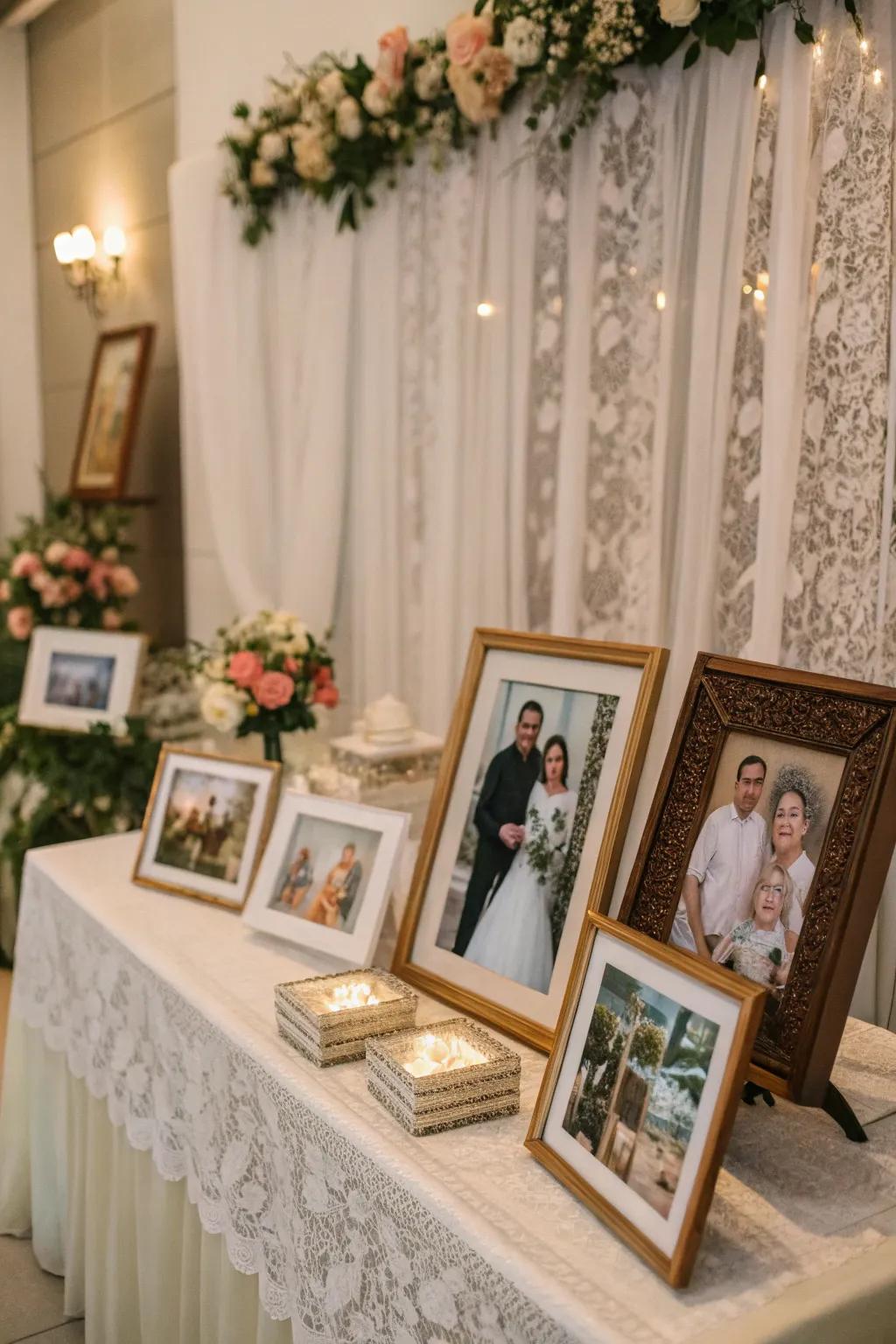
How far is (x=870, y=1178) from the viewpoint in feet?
3.90

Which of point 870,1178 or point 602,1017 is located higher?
point 602,1017

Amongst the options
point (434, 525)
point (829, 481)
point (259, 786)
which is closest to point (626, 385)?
point (829, 481)

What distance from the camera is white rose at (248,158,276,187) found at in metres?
3.37

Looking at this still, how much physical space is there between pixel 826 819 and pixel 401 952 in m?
0.68

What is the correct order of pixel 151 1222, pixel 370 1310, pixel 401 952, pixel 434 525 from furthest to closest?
1. pixel 434 525
2. pixel 151 1222
3. pixel 401 952
4. pixel 370 1310

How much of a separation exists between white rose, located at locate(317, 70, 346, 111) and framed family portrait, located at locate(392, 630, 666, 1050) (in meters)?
1.98

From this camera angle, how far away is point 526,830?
148 centimetres

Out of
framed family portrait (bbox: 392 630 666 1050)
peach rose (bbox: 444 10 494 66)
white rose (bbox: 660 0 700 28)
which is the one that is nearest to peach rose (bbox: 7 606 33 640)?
peach rose (bbox: 444 10 494 66)

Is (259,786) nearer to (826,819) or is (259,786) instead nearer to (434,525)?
(826,819)

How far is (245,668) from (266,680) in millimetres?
45

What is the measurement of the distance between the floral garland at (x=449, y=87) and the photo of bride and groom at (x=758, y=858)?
145 centimetres

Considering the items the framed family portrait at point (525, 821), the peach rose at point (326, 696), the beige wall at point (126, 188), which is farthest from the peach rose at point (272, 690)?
the beige wall at point (126, 188)

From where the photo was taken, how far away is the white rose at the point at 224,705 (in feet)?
7.08

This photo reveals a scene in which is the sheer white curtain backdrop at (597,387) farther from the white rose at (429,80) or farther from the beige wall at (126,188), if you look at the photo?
the beige wall at (126,188)
